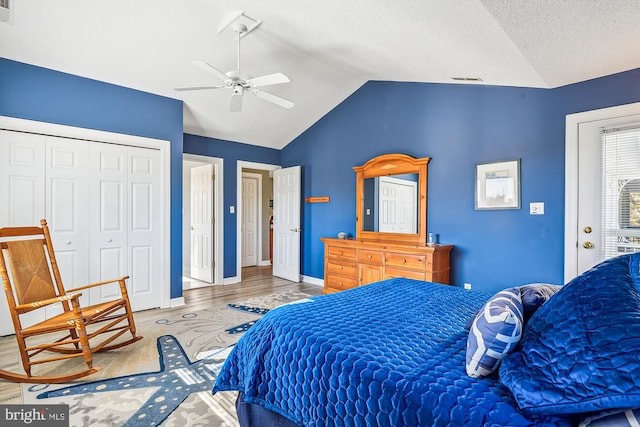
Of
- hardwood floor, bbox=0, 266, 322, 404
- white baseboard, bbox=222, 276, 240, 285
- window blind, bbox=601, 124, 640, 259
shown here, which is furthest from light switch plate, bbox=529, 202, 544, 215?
white baseboard, bbox=222, 276, 240, 285

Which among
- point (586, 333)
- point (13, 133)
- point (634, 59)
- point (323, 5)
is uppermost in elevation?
point (323, 5)

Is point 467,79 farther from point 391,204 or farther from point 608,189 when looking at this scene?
point 391,204

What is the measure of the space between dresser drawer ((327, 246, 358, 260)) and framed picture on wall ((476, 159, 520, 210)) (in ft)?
5.43

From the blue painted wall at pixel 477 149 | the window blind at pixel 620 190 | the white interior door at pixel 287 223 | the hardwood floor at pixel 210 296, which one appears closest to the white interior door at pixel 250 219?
the hardwood floor at pixel 210 296

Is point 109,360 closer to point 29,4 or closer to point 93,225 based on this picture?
point 93,225

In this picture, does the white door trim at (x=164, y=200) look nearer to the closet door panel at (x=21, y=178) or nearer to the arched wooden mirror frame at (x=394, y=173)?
the closet door panel at (x=21, y=178)

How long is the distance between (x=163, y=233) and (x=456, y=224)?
3600 millimetres

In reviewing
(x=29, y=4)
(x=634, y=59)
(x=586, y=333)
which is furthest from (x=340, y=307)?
(x=29, y=4)

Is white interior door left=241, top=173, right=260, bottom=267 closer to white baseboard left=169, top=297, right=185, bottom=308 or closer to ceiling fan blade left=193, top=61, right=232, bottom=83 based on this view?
white baseboard left=169, top=297, right=185, bottom=308

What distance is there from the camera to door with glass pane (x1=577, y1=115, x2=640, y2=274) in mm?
2631

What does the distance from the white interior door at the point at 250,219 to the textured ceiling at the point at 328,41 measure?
2.90 meters

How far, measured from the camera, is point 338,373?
1207mm

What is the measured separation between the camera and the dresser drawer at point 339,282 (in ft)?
14.5

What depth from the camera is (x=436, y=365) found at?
1151 mm
